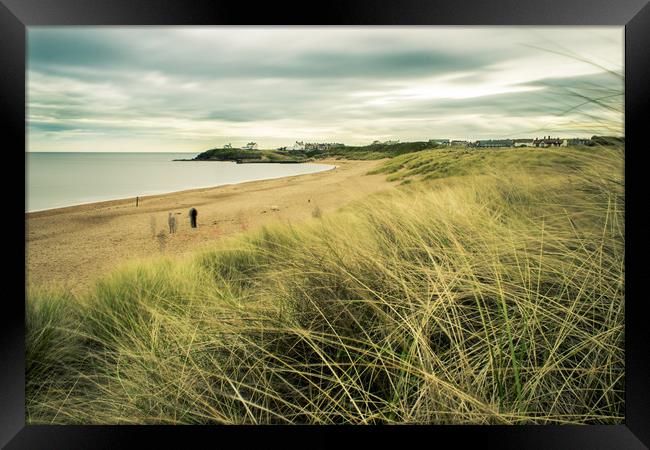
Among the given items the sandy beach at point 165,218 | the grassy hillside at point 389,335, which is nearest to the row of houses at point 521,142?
the grassy hillside at point 389,335

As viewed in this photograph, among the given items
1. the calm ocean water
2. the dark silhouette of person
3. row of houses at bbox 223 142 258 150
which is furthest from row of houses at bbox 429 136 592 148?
the dark silhouette of person

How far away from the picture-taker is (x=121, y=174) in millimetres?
2752

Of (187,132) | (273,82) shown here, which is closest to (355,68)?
(273,82)

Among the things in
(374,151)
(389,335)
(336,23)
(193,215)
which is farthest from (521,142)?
(193,215)

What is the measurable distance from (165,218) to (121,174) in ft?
2.82

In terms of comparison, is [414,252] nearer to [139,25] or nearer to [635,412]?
[635,412]

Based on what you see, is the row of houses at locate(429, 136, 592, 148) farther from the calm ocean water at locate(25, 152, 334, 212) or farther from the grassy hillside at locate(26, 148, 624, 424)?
the calm ocean water at locate(25, 152, 334, 212)

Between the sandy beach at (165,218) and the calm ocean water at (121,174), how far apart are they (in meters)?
0.13

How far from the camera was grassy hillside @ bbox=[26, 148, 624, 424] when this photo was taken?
1.71 metres

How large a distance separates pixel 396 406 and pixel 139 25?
160 centimetres

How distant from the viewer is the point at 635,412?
1.74m

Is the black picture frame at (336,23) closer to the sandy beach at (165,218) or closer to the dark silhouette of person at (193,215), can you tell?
the sandy beach at (165,218)

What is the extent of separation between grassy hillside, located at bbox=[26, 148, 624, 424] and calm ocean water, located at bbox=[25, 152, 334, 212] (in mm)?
510

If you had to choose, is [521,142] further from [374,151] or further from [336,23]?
[336,23]
